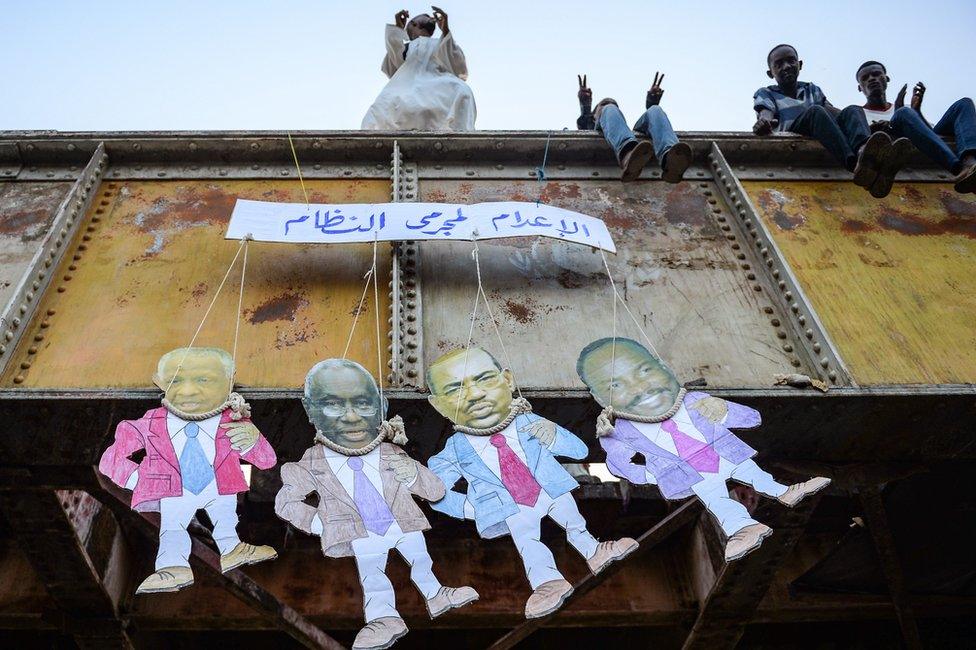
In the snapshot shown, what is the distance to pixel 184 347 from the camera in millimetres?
4695

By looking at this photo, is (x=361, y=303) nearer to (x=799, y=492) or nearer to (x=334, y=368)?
(x=334, y=368)

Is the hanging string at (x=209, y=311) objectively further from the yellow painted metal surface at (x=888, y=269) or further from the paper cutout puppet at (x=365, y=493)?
the yellow painted metal surface at (x=888, y=269)

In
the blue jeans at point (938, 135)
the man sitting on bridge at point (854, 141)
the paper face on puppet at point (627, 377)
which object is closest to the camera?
the paper face on puppet at point (627, 377)

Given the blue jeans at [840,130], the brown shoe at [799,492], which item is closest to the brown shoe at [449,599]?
the brown shoe at [799,492]

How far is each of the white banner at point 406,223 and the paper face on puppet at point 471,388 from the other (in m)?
1.13

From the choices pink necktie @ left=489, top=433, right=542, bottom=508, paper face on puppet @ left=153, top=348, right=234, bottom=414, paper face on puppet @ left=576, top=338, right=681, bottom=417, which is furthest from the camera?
paper face on puppet @ left=576, top=338, right=681, bottom=417

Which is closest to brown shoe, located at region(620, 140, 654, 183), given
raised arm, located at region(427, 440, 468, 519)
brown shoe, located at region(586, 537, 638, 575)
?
raised arm, located at region(427, 440, 468, 519)

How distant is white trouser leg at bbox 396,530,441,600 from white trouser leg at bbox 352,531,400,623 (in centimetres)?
6

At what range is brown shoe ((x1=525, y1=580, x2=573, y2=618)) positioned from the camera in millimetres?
3328

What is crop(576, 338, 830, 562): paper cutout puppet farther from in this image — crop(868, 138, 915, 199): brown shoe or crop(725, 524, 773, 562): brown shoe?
crop(868, 138, 915, 199): brown shoe

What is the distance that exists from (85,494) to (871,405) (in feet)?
16.0

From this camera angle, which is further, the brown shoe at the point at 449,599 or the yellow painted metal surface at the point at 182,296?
the yellow painted metal surface at the point at 182,296

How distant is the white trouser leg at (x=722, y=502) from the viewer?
11.7 ft

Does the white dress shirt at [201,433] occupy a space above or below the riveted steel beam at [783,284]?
below
